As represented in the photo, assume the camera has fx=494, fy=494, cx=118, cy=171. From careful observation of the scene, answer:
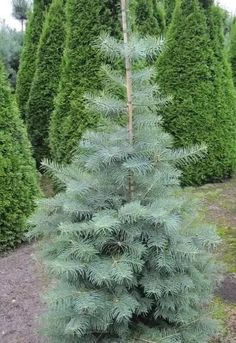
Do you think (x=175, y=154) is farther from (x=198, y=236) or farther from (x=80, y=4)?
(x=80, y=4)


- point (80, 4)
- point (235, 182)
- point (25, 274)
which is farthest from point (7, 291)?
point (235, 182)

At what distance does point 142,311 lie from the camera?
2.42 metres

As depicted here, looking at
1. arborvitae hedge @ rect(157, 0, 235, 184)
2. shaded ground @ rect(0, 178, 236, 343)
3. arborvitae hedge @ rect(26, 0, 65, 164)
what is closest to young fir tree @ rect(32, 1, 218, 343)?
shaded ground @ rect(0, 178, 236, 343)

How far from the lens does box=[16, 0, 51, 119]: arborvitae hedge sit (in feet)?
28.6

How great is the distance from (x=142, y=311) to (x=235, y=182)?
16.5ft

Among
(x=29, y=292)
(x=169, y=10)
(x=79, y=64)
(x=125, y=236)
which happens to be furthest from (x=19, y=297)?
(x=169, y=10)

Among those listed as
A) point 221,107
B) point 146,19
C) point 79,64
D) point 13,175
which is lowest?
point 13,175

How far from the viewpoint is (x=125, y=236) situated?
238 cm

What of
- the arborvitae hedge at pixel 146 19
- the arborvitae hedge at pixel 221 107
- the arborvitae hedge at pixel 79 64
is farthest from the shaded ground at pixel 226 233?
the arborvitae hedge at pixel 146 19

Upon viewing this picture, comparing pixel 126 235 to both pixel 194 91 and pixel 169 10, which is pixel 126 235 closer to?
pixel 194 91

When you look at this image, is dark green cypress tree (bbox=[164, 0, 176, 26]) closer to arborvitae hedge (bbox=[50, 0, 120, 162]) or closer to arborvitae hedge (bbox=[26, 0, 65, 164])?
arborvitae hedge (bbox=[26, 0, 65, 164])

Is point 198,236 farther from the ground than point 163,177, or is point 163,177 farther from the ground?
point 163,177

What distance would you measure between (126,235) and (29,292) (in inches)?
74.0

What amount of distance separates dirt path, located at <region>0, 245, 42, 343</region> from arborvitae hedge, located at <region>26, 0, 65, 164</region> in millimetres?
3215
